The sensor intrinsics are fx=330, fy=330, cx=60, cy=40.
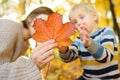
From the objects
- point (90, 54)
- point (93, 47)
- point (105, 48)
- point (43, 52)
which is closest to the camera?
point (43, 52)

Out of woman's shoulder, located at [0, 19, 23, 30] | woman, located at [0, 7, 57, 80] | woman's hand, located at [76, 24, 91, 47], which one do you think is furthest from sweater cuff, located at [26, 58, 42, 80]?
woman's hand, located at [76, 24, 91, 47]

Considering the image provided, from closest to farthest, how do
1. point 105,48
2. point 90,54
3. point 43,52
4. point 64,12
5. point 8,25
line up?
point 43,52, point 8,25, point 105,48, point 90,54, point 64,12

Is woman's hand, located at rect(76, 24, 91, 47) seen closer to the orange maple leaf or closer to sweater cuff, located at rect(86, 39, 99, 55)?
sweater cuff, located at rect(86, 39, 99, 55)

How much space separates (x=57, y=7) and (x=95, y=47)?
1.72 m

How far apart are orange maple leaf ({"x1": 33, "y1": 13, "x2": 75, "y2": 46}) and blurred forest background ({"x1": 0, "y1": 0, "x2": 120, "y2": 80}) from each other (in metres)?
1.41

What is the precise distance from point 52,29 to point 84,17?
2.06 feet

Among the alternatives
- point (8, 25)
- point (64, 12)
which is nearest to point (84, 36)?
point (8, 25)

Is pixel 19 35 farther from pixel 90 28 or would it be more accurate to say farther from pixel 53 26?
pixel 90 28

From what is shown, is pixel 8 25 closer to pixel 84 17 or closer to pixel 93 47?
Answer: pixel 93 47

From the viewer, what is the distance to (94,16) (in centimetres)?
179

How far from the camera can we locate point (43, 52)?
1054 mm

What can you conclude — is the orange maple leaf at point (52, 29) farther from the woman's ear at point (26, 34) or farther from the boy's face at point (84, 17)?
the boy's face at point (84, 17)

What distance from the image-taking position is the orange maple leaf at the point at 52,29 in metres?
1.11

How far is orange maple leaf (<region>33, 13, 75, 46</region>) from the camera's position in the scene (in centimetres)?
111
